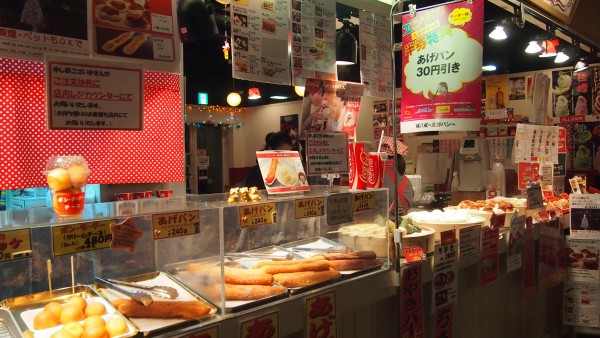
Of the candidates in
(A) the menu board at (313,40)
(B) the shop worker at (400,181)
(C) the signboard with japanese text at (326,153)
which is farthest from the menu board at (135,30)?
(B) the shop worker at (400,181)

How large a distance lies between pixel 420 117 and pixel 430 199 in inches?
145

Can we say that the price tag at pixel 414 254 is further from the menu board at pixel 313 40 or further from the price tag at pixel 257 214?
the menu board at pixel 313 40

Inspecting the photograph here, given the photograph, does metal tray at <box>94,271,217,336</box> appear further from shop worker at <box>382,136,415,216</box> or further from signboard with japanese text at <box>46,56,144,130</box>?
shop worker at <box>382,136,415,216</box>

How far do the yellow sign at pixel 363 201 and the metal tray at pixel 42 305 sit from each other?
1160 mm

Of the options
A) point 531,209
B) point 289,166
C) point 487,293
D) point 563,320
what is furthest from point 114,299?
point 563,320

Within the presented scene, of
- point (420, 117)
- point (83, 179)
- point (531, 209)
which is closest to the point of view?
point (83, 179)

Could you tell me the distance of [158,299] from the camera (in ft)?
5.39

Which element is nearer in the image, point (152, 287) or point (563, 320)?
point (152, 287)

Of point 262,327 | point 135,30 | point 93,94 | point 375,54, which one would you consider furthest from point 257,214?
point 375,54

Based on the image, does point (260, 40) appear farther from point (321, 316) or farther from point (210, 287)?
point (321, 316)

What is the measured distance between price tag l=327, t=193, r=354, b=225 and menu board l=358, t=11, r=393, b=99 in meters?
0.92

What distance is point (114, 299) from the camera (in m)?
1.64

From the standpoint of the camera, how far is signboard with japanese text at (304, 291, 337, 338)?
1.85m

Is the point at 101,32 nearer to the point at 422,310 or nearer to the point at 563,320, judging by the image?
the point at 422,310
